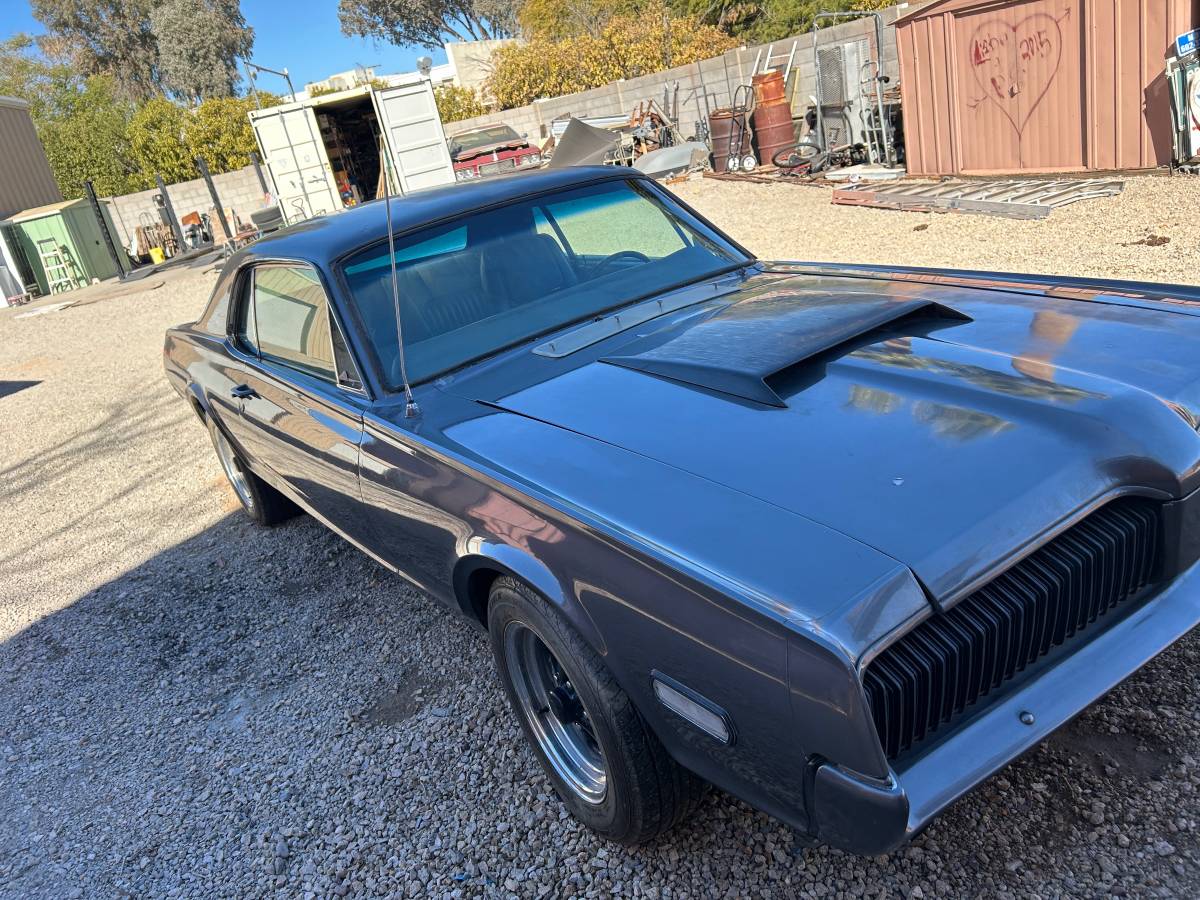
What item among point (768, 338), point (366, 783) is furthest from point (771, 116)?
point (366, 783)

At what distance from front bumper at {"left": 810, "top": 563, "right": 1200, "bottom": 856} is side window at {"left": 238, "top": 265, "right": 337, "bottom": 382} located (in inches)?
84.1

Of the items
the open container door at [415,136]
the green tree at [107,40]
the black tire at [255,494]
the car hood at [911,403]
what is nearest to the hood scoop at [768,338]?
the car hood at [911,403]

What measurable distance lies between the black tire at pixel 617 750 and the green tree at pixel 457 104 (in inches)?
1188

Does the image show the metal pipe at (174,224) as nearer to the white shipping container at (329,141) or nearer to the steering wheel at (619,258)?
the white shipping container at (329,141)

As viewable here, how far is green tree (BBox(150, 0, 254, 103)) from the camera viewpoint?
4556 cm

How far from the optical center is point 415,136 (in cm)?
1431

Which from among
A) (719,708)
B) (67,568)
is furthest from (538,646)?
(67,568)

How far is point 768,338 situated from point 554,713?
115 cm

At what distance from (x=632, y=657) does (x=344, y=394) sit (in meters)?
1.53

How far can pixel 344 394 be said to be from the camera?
296cm

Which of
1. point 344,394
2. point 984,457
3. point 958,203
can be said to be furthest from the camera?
point 958,203

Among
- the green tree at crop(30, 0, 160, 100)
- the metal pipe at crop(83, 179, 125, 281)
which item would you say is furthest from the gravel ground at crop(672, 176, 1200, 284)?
the green tree at crop(30, 0, 160, 100)

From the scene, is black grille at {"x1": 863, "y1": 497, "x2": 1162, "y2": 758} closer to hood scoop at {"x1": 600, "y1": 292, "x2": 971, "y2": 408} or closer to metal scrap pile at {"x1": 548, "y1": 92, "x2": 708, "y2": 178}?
hood scoop at {"x1": 600, "y1": 292, "x2": 971, "y2": 408}

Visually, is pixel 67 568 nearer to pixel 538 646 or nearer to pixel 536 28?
pixel 538 646
